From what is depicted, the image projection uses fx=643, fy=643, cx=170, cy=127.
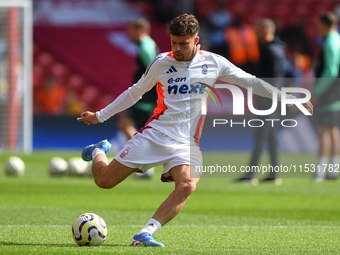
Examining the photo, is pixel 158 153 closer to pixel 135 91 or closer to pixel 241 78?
pixel 135 91

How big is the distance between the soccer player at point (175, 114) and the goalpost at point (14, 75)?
1266 cm

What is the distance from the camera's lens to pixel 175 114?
5.38 meters

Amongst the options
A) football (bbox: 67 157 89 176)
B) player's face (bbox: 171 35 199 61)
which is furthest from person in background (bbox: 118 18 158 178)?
player's face (bbox: 171 35 199 61)

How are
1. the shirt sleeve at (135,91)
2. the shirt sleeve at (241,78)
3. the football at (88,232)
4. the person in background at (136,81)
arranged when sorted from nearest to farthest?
the football at (88,232), the shirt sleeve at (135,91), the shirt sleeve at (241,78), the person in background at (136,81)

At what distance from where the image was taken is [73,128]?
22.1 meters

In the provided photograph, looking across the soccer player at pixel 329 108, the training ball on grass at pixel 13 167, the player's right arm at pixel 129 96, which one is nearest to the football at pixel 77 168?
the training ball on grass at pixel 13 167

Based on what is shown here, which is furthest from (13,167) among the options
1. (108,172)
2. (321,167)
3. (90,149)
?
(108,172)

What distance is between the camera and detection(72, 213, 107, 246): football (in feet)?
16.7

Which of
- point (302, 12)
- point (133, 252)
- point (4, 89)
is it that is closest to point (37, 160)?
point (4, 89)

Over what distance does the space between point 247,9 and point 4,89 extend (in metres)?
11.7

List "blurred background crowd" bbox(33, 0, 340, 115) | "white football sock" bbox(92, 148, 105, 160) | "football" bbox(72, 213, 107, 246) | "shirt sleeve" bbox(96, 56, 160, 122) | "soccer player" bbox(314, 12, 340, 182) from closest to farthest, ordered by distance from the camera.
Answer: "football" bbox(72, 213, 107, 246) → "shirt sleeve" bbox(96, 56, 160, 122) → "white football sock" bbox(92, 148, 105, 160) → "soccer player" bbox(314, 12, 340, 182) → "blurred background crowd" bbox(33, 0, 340, 115)

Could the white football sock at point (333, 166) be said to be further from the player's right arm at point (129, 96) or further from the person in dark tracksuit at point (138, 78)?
the player's right arm at point (129, 96)

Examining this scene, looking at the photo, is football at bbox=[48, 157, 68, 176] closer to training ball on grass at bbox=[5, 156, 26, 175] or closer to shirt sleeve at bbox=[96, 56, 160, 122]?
training ball on grass at bbox=[5, 156, 26, 175]

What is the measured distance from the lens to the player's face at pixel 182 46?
5184 mm
